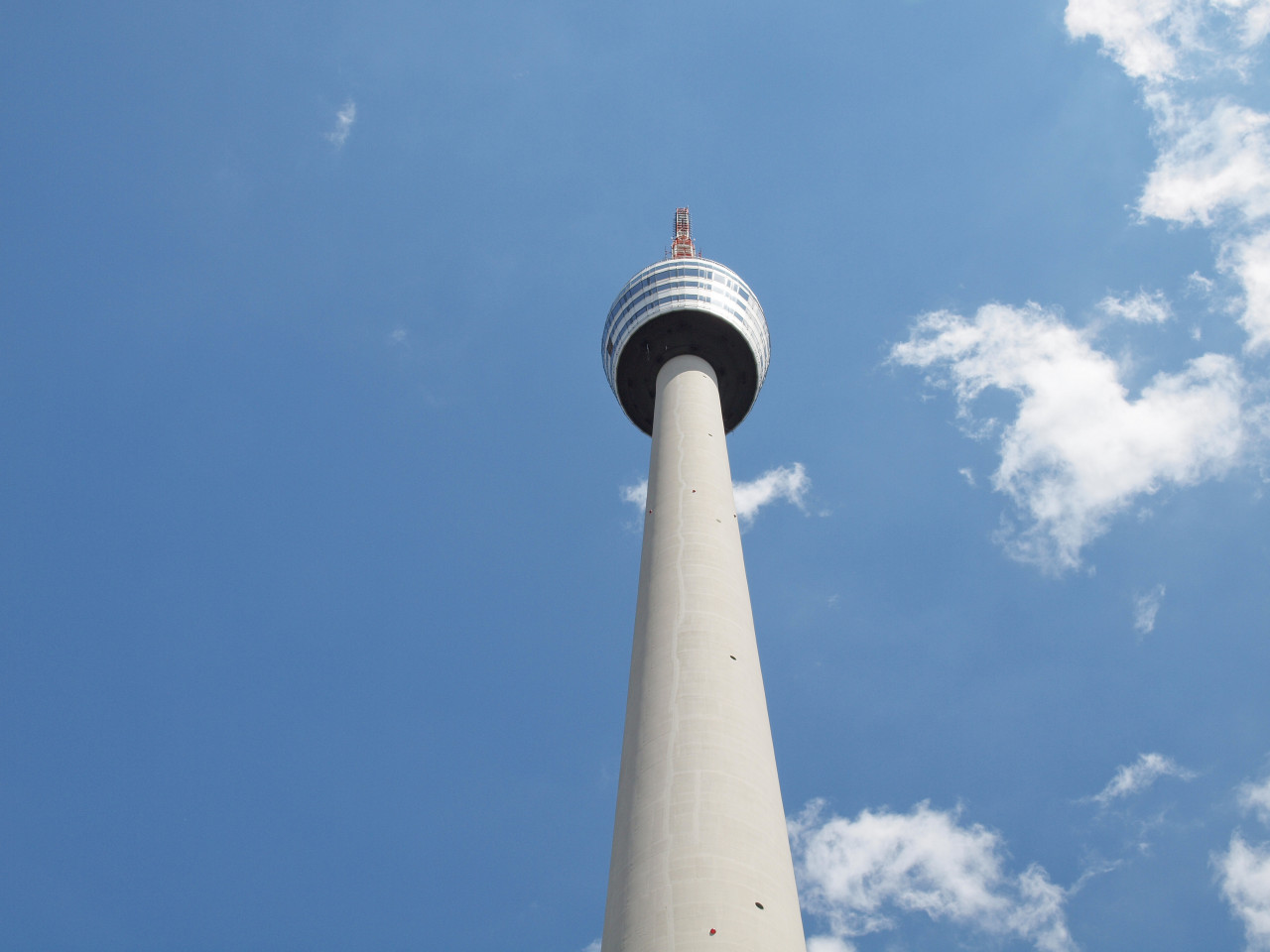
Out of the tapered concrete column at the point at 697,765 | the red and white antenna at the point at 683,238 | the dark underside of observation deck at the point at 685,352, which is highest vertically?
the red and white antenna at the point at 683,238

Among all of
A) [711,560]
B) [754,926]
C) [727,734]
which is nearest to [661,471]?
[711,560]

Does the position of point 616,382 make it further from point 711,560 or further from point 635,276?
point 711,560

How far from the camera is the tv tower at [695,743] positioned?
22.6 metres

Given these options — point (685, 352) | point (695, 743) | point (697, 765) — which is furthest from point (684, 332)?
point (697, 765)

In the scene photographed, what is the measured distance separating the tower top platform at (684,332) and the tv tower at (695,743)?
235 inches

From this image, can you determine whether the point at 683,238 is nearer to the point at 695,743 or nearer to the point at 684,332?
the point at 684,332

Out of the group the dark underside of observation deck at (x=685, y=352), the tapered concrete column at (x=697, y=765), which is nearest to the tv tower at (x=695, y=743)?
the tapered concrete column at (x=697, y=765)

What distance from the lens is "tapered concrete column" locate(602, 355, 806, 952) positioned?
2250cm

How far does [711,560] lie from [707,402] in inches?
584

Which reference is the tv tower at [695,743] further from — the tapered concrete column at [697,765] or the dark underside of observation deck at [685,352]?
the dark underside of observation deck at [685,352]

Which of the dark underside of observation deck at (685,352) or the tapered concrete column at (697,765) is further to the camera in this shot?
the dark underside of observation deck at (685,352)

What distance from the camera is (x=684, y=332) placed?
56.7 meters

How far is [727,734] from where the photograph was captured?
2766 cm

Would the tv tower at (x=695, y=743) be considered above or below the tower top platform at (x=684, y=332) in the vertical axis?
below
